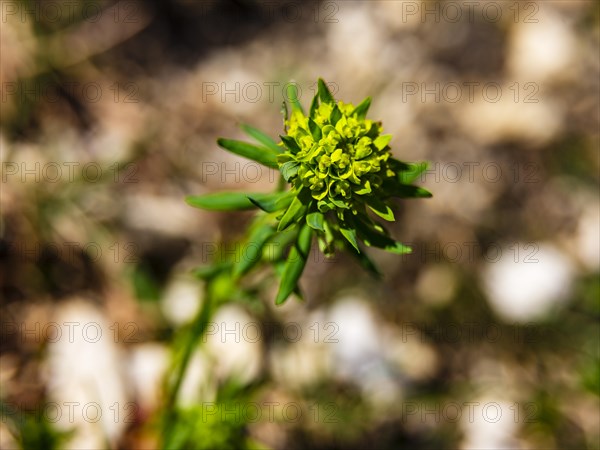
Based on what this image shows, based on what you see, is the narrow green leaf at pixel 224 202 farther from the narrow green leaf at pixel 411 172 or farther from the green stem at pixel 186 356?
the narrow green leaf at pixel 411 172

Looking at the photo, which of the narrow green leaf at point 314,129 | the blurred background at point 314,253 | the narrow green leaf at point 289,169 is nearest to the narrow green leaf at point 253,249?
the narrow green leaf at point 289,169

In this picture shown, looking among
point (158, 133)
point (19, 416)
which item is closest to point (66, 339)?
point (19, 416)

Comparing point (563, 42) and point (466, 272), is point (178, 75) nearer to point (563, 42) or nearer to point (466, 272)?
point (466, 272)

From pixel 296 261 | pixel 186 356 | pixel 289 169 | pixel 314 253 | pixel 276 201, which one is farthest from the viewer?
pixel 314 253

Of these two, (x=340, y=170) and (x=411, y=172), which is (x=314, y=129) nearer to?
(x=340, y=170)

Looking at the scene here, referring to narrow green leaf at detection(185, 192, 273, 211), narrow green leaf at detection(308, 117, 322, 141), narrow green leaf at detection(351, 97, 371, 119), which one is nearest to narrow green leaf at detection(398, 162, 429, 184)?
narrow green leaf at detection(351, 97, 371, 119)

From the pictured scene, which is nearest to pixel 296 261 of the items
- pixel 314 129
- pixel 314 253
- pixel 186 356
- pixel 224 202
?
pixel 224 202
